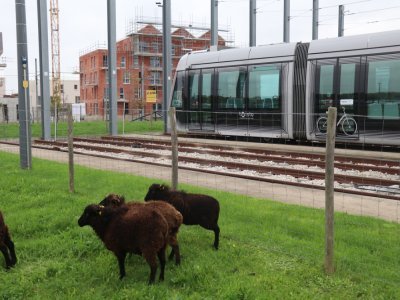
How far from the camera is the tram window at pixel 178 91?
23.9 m

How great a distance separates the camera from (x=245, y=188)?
10.7 meters

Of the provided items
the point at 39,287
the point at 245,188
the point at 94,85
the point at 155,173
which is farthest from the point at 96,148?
the point at 94,85

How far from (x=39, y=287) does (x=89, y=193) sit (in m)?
4.25

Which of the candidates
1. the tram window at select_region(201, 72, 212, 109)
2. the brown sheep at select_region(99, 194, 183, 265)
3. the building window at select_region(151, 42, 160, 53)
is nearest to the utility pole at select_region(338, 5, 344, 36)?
the tram window at select_region(201, 72, 212, 109)

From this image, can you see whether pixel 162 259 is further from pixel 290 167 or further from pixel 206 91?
pixel 206 91

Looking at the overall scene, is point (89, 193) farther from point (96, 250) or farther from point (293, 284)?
point (293, 284)

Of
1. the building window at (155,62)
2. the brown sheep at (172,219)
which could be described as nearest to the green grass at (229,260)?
the brown sheep at (172,219)

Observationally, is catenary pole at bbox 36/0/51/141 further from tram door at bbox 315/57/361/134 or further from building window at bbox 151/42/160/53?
building window at bbox 151/42/160/53

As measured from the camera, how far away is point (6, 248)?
574cm

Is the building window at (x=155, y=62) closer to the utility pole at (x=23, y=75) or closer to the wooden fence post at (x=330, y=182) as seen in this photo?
the utility pole at (x=23, y=75)

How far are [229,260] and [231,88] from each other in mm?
16343

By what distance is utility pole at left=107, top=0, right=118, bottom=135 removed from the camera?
2695 centimetres

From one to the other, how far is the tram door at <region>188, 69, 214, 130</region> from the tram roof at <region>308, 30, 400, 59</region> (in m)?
5.72

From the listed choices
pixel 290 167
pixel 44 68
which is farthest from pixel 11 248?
pixel 44 68
